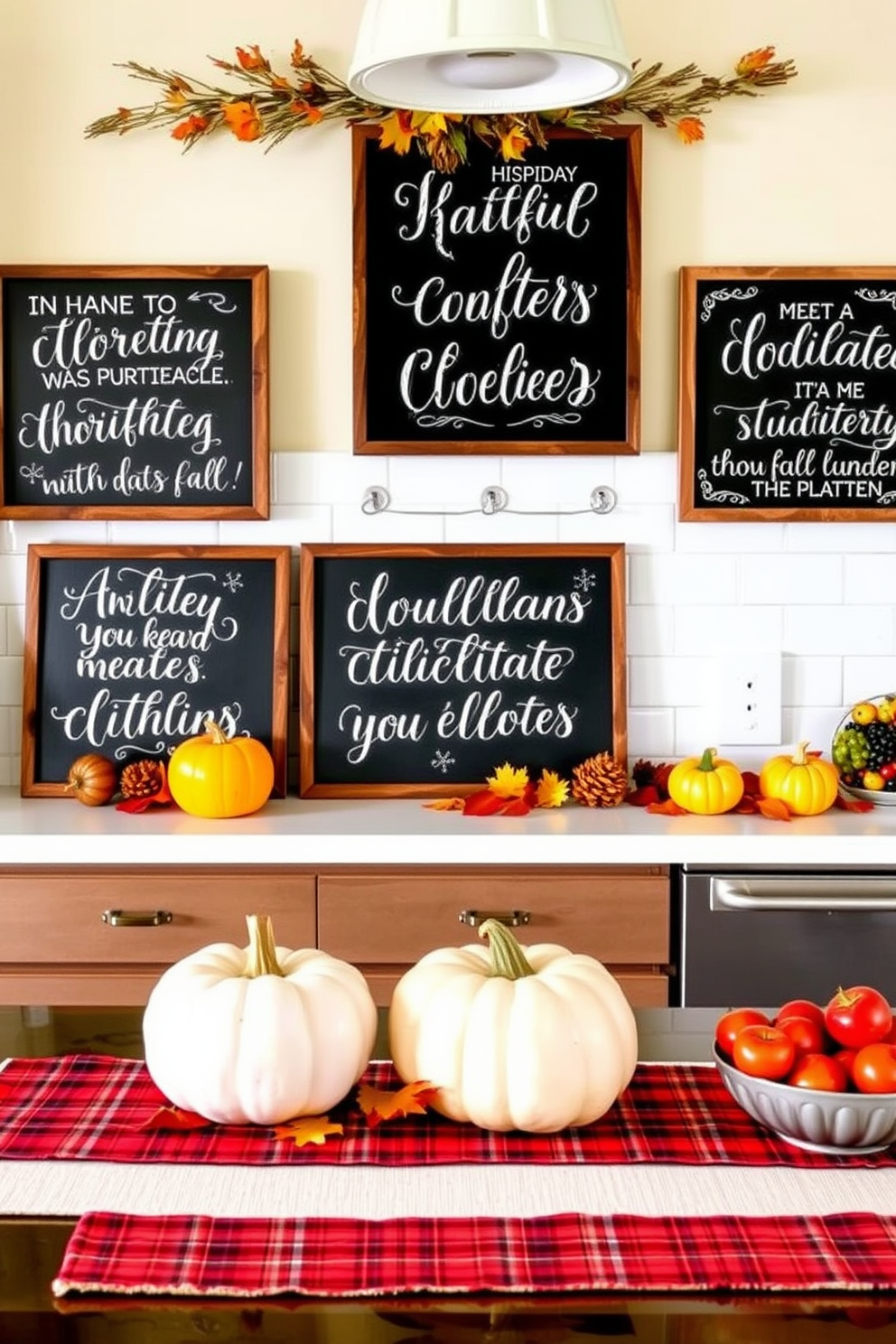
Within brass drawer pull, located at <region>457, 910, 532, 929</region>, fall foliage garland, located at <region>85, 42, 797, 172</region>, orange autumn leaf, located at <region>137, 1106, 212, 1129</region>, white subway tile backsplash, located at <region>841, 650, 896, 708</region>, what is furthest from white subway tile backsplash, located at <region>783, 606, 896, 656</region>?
orange autumn leaf, located at <region>137, 1106, 212, 1129</region>

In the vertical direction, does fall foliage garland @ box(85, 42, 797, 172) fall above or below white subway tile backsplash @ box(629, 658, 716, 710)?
above

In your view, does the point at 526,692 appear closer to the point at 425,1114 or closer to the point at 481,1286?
the point at 425,1114

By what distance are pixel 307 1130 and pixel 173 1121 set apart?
130 mm

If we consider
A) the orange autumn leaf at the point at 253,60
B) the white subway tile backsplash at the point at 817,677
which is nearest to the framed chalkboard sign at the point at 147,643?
the orange autumn leaf at the point at 253,60

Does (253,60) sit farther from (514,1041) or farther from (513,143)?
(514,1041)

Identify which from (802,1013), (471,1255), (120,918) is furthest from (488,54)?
(120,918)

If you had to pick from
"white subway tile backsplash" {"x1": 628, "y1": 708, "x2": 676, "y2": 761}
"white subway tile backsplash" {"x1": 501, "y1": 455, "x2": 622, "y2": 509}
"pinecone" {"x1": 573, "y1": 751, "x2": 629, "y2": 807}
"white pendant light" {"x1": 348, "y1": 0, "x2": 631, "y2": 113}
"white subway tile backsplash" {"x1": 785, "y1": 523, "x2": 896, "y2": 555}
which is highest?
"white pendant light" {"x1": 348, "y1": 0, "x2": 631, "y2": 113}

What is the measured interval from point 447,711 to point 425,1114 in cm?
189

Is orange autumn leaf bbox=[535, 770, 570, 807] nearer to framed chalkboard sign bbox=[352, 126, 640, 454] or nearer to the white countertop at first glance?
the white countertop

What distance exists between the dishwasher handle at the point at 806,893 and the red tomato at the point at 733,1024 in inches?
52.6

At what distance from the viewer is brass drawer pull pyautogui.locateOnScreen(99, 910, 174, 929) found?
2.76 m

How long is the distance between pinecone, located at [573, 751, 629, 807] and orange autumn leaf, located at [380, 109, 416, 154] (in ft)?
4.59

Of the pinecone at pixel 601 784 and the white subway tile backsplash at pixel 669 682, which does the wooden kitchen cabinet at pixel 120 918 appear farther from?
the white subway tile backsplash at pixel 669 682

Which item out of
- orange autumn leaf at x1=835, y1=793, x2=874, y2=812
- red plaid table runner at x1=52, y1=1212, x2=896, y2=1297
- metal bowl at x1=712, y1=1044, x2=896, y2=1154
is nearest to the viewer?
red plaid table runner at x1=52, y1=1212, x2=896, y2=1297
